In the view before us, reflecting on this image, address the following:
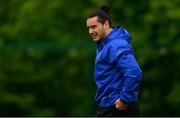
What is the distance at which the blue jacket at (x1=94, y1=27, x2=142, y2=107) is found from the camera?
574cm

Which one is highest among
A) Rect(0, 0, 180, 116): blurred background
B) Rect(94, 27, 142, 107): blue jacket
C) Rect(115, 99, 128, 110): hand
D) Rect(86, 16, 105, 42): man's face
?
Rect(86, 16, 105, 42): man's face

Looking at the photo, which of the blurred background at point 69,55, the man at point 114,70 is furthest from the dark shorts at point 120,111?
the blurred background at point 69,55

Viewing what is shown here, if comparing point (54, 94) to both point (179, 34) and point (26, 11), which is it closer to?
point (26, 11)

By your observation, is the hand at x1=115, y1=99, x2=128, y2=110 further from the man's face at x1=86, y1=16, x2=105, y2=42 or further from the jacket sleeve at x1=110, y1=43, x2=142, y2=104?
the man's face at x1=86, y1=16, x2=105, y2=42

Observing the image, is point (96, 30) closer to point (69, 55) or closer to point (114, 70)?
point (114, 70)

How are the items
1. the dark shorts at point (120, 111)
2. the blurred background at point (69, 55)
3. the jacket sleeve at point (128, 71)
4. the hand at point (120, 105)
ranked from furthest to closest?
the blurred background at point (69, 55)
the dark shorts at point (120, 111)
the hand at point (120, 105)
the jacket sleeve at point (128, 71)

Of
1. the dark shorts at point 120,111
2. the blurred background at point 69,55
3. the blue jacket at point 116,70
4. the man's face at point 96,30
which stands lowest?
A: the blurred background at point 69,55

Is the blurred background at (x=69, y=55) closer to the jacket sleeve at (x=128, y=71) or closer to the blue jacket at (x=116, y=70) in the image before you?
the blue jacket at (x=116, y=70)

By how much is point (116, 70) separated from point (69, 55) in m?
8.58

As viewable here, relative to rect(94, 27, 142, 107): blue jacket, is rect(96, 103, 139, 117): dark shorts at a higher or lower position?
lower

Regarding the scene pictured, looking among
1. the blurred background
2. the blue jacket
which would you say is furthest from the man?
the blurred background

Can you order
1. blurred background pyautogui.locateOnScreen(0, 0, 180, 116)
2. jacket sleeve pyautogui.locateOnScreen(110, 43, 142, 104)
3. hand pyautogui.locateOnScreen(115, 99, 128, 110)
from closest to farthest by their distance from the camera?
jacket sleeve pyautogui.locateOnScreen(110, 43, 142, 104)
hand pyautogui.locateOnScreen(115, 99, 128, 110)
blurred background pyautogui.locateOnScreen(0, 0, 180, 116)

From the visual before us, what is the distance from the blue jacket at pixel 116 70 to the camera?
5742 millimetres

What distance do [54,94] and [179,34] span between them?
3025 mm
